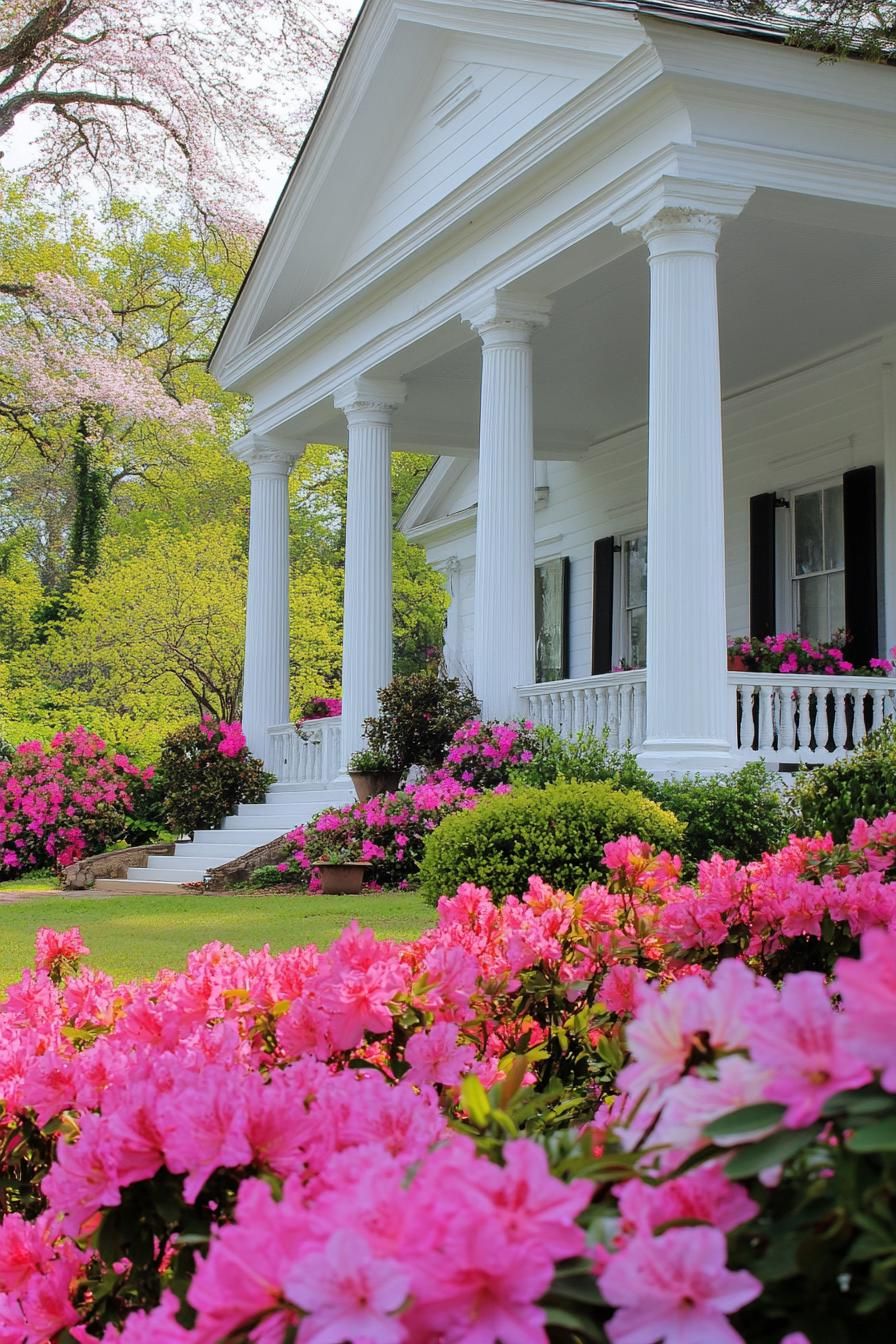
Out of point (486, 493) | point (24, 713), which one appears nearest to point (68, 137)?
point (24, 713)

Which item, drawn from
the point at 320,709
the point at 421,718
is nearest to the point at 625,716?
the point at 421,718

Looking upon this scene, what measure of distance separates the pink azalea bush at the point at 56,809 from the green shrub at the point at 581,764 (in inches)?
274

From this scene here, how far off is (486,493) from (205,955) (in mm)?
11256

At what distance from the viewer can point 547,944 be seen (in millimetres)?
3098

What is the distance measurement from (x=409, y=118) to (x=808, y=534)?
20.8 ft

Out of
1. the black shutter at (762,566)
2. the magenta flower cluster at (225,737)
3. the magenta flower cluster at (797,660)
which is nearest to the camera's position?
the magenta flower cluster at (797,660)

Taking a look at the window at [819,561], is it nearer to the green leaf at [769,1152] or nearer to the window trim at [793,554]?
the window trim at [793,554]

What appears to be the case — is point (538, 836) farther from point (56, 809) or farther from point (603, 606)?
point (603, 606)

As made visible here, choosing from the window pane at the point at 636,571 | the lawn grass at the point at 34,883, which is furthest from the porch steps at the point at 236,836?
the window pane at the point at 636,571

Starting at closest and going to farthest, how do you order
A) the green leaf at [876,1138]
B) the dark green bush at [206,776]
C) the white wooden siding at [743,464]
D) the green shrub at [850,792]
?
the green leaf at [876,1138] → the green shrub at [850,792] → the white wooden siding at [743,464] → the dark green bush at [206,776]

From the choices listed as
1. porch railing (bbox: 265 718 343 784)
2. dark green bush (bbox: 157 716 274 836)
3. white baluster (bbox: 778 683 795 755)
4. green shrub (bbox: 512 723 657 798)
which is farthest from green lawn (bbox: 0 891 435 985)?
porch railing (bbox: 265 718 343 784)

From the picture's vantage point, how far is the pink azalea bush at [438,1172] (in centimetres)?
105

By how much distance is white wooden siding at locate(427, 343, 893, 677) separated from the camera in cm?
1484

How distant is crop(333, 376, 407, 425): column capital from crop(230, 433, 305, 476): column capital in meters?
2.69
